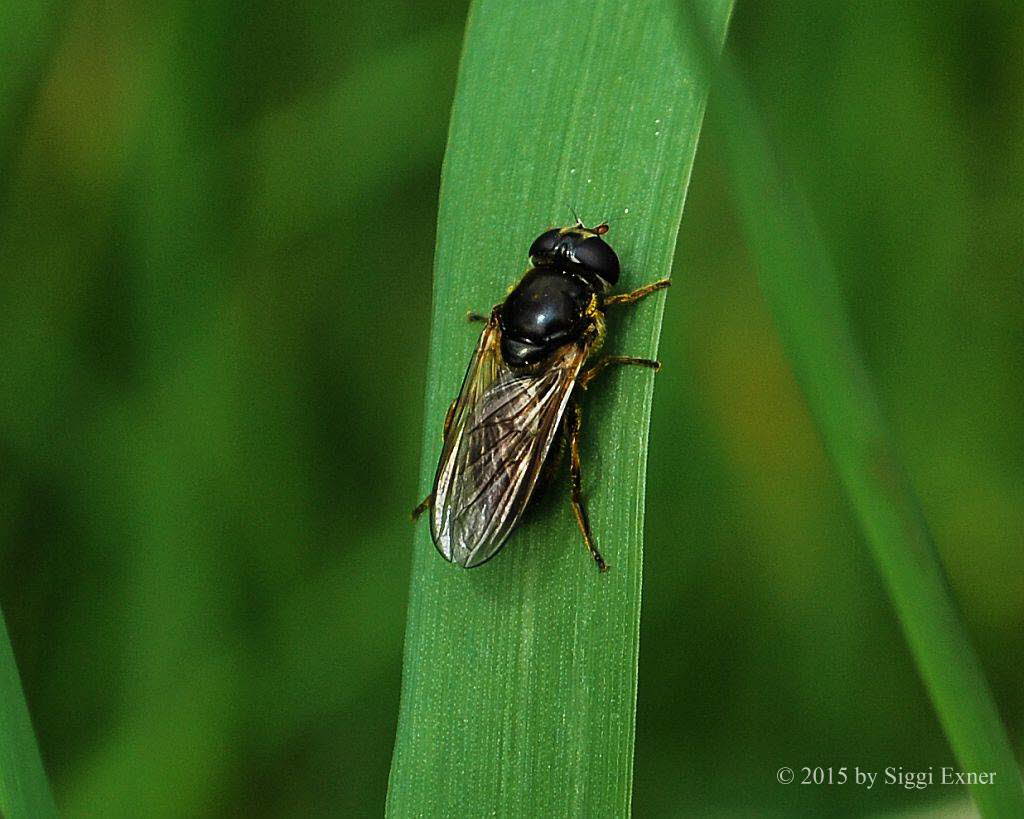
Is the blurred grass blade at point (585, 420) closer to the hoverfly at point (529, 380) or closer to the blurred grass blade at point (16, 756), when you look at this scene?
the hoverfly at point (529, 380)

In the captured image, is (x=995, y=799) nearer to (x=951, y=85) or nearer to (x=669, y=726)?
(x=669, y=726)

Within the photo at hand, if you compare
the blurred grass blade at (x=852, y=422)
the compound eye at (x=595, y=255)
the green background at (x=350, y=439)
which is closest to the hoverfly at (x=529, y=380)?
the compound eye at (x=595, y=255)

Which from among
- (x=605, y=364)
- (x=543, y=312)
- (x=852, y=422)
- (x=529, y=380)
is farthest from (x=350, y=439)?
(x=852, y=422)

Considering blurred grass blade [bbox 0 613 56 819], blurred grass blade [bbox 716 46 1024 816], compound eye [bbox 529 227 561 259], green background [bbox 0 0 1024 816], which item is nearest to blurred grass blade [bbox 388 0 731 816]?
Result: compound eye [bbox 529 227 561 259]

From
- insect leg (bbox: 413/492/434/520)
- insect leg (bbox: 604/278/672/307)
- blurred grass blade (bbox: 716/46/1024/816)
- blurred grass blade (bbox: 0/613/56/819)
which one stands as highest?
insect leg (bbox: 604/278/672/307)

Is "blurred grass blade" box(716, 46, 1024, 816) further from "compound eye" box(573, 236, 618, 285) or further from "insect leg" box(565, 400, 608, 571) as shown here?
"compound eye" box(573, 236, 618, 285)
